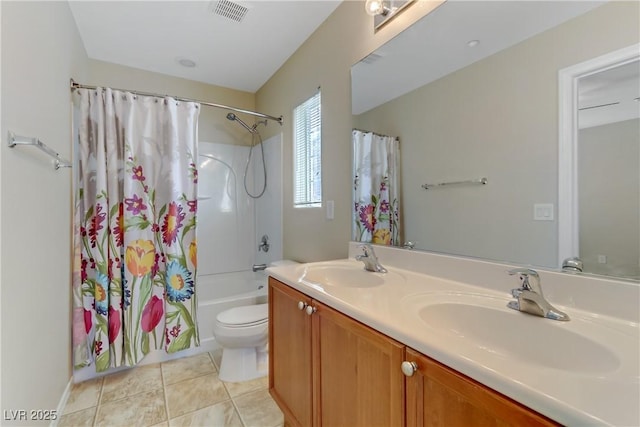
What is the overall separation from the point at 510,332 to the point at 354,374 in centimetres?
47

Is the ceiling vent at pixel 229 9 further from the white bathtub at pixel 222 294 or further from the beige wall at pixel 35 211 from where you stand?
the white bathtub at pixel 222 294

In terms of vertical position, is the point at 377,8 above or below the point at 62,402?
above

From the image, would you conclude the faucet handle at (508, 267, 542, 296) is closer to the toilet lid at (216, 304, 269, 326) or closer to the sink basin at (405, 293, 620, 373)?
the sink basin at (405, 293, 620, 373)

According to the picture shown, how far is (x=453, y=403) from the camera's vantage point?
0.58 meters

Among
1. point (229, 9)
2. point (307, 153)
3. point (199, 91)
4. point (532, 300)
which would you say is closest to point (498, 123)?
point (532, 300)

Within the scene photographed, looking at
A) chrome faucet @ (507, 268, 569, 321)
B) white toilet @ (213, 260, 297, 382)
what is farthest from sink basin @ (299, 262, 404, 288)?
white toilet @ (213, 260, 297, 382)

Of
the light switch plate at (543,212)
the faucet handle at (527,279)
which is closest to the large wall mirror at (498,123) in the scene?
the light switch plate at (543,212)

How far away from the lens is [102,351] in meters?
1.78

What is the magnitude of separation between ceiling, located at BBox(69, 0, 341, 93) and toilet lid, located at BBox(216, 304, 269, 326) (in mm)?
2008

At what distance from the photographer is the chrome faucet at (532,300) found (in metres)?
0.74

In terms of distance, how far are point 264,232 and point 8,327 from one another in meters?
2.04

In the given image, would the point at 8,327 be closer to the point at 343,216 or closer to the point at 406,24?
the point at 343,216

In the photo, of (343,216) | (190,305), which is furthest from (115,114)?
(343,216)

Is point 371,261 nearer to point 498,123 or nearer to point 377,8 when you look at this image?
point 498,123
